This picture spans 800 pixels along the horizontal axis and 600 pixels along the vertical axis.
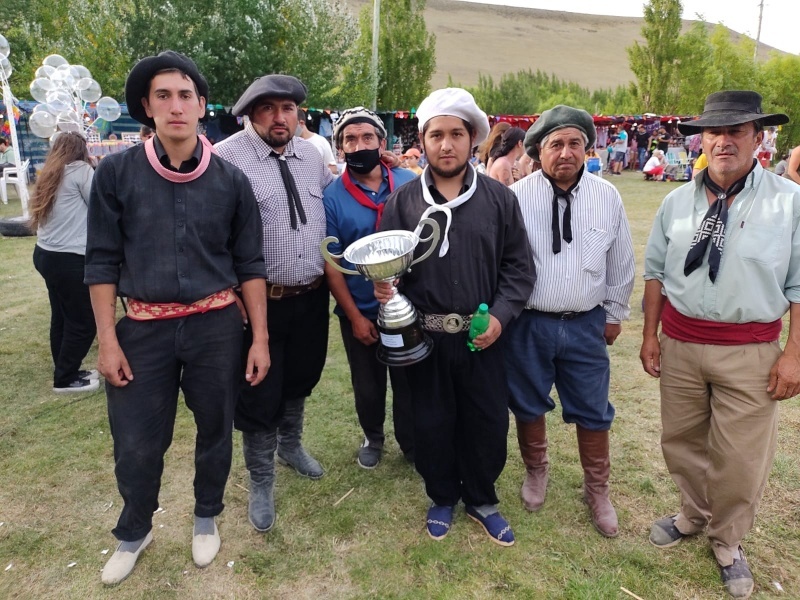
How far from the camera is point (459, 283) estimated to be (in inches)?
98.7

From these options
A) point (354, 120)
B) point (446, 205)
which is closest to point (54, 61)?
point (354, 120)

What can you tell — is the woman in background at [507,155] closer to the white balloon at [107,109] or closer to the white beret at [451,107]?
the white beret at [451,107]

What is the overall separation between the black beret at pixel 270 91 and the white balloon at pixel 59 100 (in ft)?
34.1

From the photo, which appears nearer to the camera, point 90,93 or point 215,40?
point 90,93

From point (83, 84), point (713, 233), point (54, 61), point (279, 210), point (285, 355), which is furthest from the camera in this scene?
point (83, 84)

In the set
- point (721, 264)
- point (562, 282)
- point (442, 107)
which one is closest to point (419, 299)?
point (562, 282)

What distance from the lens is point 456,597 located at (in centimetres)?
244

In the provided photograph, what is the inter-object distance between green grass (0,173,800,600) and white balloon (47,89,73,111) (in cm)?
906

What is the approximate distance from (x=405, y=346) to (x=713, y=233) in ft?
4.50

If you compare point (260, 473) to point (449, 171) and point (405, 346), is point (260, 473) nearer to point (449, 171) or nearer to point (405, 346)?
point (405, 346)

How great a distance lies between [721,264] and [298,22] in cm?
1991

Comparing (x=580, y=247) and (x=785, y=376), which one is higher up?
(x=580, y=247)

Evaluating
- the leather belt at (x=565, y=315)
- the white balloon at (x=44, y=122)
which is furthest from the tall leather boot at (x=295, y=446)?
the white balloon at (x=44, y=122)

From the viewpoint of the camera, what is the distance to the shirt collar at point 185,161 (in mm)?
2287
